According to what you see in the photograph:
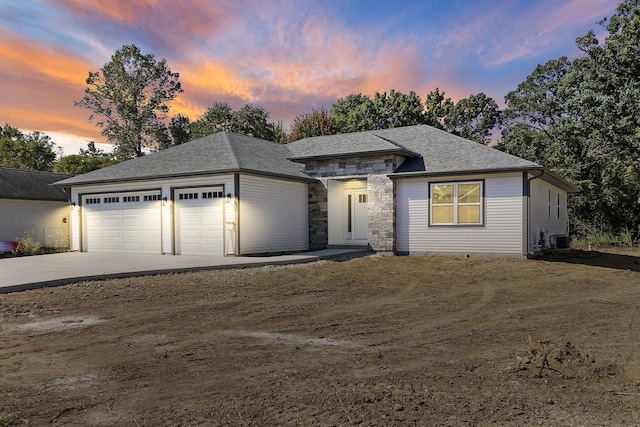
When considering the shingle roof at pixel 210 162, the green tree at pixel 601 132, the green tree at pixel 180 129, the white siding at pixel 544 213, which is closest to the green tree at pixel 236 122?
the green tree at pixel 180 129

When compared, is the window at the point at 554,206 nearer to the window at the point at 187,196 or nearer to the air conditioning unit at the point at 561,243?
the air conditioning unit at the point at 561,243

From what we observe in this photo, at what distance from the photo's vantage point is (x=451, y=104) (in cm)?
3838

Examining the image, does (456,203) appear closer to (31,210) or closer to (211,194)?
(211,194)

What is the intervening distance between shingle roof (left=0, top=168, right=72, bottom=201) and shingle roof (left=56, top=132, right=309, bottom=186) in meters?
4.94

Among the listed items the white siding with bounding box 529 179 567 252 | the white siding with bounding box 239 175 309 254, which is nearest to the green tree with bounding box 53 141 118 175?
the white siding with bounding box 239 175 309 254

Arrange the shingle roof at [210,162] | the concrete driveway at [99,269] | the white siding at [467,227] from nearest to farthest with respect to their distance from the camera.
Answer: the concrete driveway at [99,269] < the white siding at [467,227] < the shingle roof at [210,162]

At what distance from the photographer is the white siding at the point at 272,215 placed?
49.4 feet

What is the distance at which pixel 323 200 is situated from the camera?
1742 centimetres

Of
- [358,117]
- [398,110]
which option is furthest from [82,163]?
[398,110]

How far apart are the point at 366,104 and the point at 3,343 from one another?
34.8m

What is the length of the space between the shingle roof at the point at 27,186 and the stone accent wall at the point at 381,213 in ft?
55.2

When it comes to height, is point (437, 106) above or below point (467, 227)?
above

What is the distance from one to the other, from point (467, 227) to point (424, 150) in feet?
12.8

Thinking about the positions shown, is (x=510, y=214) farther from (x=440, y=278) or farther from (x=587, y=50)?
(x=587, y=50)
